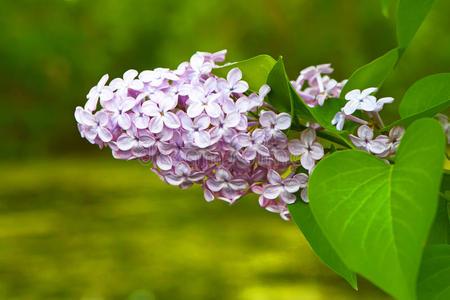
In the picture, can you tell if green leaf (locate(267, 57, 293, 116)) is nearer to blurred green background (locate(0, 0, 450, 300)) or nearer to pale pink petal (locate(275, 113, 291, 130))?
pale pink petal (locate(275, 113, 291, 130))

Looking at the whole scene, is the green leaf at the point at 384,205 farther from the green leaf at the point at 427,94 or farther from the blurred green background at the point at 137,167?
Result: the blurred green background at the point at 137,167

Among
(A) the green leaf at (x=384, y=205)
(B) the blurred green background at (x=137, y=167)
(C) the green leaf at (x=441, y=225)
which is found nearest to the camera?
(A) the green leaf at (x=384, y=205)

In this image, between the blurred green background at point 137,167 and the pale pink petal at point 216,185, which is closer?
the pale pink petal at point 216,185

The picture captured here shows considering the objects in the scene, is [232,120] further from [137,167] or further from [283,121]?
[137,167]

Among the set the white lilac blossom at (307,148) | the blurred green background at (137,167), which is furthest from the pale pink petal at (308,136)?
the blurred green background at (137,167)

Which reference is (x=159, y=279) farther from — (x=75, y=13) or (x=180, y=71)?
(x=75, y=13)
